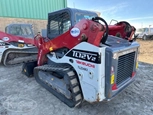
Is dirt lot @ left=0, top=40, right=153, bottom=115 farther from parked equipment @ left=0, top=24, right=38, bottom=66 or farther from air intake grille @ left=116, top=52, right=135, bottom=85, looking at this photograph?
parked equipment @ left=0, top=24, right=38, bottom=66

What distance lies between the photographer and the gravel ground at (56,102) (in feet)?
8.01

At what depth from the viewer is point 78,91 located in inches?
92.9

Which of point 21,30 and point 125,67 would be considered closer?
point 125,67

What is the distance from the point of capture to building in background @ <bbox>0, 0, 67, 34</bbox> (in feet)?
31.1

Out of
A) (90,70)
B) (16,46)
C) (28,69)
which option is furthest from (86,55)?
(16,46)

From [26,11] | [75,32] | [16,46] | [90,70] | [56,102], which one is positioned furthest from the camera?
[26,11]

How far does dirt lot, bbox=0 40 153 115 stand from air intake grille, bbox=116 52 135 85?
0.55 metres

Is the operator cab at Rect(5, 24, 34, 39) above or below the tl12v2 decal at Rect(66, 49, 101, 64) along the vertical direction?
above

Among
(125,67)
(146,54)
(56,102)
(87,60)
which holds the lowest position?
(146,54)

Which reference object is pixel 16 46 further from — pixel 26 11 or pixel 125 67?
pixel 26 11

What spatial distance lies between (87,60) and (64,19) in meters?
1.26

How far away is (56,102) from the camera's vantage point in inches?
109

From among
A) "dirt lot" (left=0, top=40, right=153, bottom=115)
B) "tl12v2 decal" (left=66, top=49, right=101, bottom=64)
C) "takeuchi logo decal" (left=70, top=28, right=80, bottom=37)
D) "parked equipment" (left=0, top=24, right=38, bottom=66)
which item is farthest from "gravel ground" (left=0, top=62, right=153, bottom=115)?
"parked equipment" (left=0, top=24, right=38, bottom=66)

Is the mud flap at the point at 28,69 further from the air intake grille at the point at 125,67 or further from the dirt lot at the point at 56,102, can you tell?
the air intake grille at the point at 125,67
